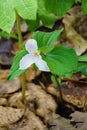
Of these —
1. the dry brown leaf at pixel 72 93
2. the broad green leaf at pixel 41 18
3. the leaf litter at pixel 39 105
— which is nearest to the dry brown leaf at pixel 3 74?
the leaf litter at pixel 39 105

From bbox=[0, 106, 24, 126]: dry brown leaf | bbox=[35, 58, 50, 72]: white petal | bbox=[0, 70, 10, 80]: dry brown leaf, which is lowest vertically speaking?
bbox=[0, 106, 24, 126]: dry brown leaf

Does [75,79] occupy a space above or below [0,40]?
below

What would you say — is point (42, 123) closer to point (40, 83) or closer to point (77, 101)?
point (77, 101)

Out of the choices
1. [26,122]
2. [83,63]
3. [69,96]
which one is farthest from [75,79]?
[26,122]

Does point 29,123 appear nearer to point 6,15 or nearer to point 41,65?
point 41,65

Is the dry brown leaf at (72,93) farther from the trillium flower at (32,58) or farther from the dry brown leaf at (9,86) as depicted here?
the trillium flower at (32,58)

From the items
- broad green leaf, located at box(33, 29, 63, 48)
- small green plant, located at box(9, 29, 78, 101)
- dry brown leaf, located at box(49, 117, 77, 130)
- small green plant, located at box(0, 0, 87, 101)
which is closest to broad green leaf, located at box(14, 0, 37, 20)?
small green plant, located at box(0, 0, 87, 101)

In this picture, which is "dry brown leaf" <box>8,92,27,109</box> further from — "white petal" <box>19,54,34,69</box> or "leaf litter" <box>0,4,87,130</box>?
"white petal" <box>19,54,34,69</box>
